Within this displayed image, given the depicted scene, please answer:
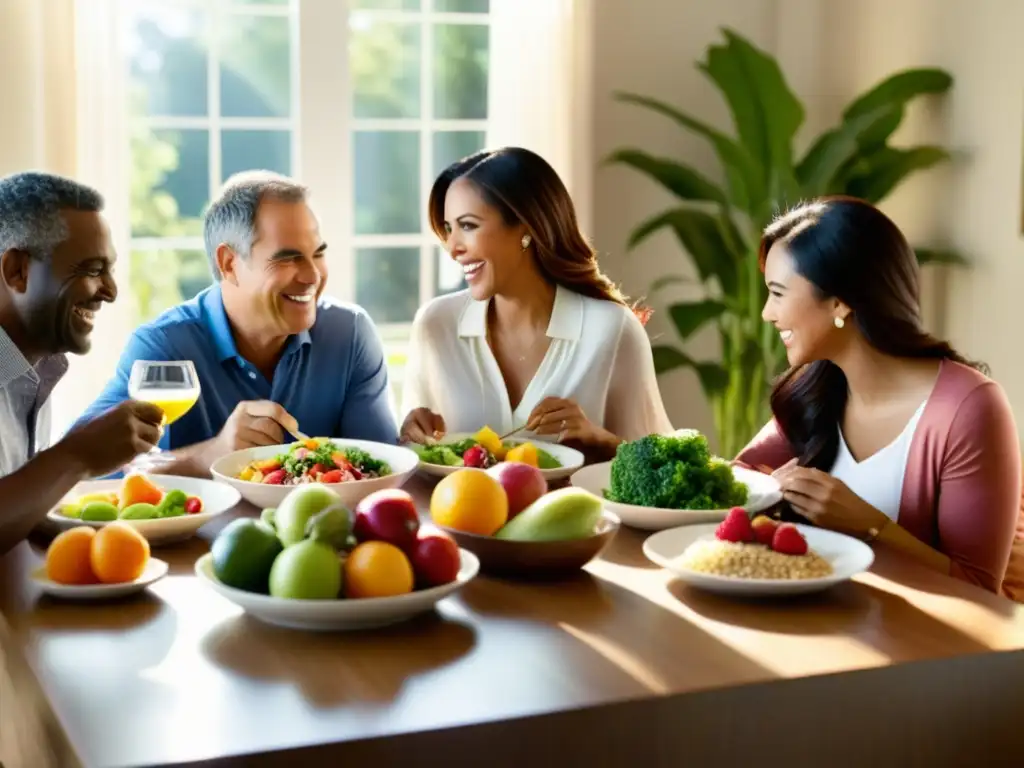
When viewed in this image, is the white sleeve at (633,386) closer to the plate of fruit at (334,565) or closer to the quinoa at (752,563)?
the quinoa at (752,563)

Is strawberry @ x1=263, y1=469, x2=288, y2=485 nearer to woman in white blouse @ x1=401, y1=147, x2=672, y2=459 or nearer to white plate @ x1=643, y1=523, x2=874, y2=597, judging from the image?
white plate @ x1=643, y1=523, x2=874, y2=597

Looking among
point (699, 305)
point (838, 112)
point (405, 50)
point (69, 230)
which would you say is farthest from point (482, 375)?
point (838, 112)

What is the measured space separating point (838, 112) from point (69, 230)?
3277 mm

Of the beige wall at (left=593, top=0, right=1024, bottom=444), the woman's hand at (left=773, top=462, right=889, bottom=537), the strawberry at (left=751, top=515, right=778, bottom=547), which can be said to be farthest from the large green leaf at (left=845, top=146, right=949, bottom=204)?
the strawberry at (left=751, top=515, right=778, bottom=547)

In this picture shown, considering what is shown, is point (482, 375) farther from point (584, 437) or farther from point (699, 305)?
point (699, 305)

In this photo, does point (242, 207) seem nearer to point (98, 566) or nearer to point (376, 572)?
point (98, 566)

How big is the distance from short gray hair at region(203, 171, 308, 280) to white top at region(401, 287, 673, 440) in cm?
43

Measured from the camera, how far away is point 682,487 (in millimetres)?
2027

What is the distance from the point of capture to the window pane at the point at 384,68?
4.37 m

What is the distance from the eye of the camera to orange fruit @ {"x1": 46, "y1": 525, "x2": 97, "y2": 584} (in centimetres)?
163

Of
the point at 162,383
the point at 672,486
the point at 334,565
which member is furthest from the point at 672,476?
the point at 162,383

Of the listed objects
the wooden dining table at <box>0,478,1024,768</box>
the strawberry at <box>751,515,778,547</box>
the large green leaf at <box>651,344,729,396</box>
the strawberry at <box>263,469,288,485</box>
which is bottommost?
the large green leaf at <box>651,344,729,396</box>

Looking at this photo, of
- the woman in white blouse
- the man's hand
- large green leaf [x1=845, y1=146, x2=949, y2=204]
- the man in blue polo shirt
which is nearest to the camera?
the man's hand

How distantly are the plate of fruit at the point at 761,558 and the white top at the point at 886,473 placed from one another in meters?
0.43
